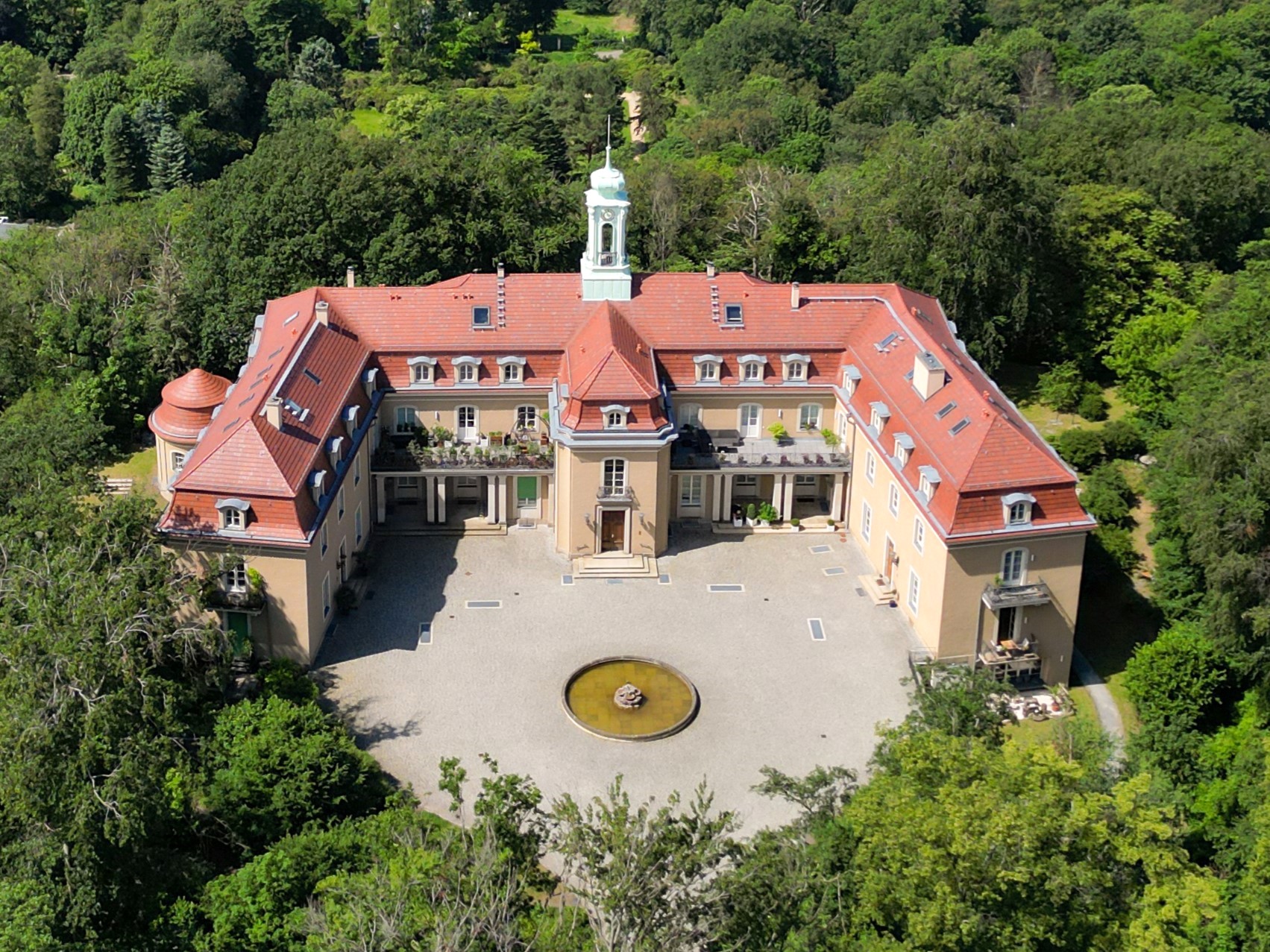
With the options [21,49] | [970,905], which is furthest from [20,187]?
[970,905]

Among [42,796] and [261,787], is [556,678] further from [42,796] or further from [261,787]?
[42,796]

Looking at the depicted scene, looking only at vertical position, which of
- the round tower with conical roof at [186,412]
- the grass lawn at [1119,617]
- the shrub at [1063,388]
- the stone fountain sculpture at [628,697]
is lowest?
the grass lawn at [1119,617]

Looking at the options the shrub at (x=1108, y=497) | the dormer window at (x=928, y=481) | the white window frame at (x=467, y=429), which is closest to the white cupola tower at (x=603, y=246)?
the white window frame at (x=467, y=429)

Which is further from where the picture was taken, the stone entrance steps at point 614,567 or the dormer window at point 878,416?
the stone entrance steps at point 614,567

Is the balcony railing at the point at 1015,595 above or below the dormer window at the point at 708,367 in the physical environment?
below

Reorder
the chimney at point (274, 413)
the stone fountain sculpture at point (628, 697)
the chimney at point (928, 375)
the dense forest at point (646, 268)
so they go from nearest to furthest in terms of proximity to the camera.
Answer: the dense forest at point (646, 268) → the stone fountain sculpture at point (628, 697) → the chimney at point (274, 413) → the chimney at point (928, 375)

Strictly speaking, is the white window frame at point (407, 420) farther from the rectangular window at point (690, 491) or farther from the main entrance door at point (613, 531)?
the rectangular window at point (690, 491)

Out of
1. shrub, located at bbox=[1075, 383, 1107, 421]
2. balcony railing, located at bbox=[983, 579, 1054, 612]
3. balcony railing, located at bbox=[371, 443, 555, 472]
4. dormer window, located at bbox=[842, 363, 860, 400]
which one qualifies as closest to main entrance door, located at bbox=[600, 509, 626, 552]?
balcony railing, located at bbox=[371, 443, 555, 472]
